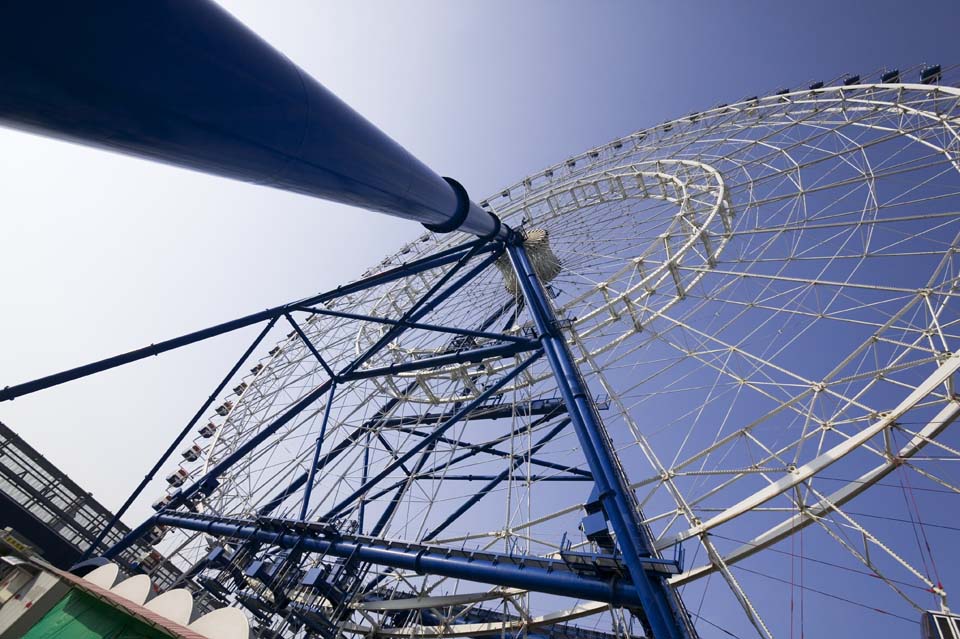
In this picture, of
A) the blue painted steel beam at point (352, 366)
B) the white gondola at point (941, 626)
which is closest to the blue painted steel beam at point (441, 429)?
the blue painted steel beam at point (352, 366)

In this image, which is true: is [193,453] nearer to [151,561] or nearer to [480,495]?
[151,561]

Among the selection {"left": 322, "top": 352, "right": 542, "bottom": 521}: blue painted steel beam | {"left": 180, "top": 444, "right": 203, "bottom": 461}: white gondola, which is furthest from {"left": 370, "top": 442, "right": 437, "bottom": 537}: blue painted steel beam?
{"left": 180, "top": 444, "right": 203, "bottom": 461}: white gondola

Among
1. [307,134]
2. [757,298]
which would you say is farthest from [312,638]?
[757,298]

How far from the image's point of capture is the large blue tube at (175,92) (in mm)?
2473

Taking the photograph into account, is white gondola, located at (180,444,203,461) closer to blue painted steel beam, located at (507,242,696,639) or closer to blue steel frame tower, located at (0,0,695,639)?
blue steel frame tower, located at (0,0,695,639)

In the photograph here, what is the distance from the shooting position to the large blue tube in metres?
2.47

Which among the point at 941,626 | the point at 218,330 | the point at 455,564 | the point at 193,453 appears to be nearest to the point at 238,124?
the point at 455,564

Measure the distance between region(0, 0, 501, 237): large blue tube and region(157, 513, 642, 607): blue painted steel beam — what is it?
7816 millimetres

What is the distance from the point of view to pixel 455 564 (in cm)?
1010

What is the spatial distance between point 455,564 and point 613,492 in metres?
3.78

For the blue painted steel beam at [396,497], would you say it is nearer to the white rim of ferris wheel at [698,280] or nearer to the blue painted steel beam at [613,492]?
the white rim of ferris wheel at [698,280]

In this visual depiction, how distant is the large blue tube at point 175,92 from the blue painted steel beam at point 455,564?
7.82 m

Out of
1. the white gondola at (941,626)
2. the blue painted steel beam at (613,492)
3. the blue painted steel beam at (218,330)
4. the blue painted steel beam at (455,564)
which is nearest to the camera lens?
the white gondola at (941,626)

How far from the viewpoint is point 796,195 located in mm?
15492
